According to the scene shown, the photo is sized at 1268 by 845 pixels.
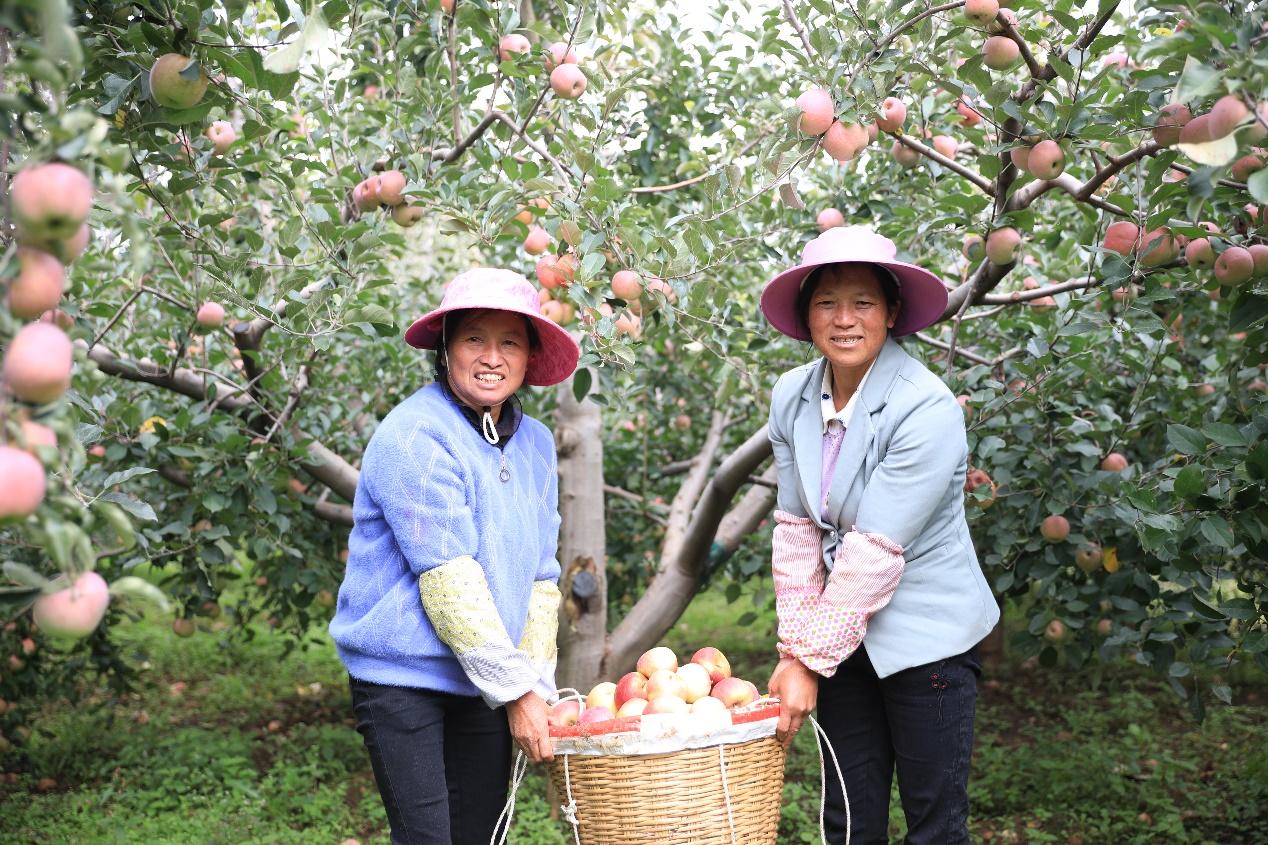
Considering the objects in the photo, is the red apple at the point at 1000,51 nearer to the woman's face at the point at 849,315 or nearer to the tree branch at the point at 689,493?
the woman's face at the point at 849,315

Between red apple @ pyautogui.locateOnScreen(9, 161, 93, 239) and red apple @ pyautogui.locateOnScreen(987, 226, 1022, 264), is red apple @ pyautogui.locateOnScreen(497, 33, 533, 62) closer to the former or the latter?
red apple @ pyautogui.locateOnScreen(987, 226, 1022, 264)

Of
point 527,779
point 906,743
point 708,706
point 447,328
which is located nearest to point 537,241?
point 447,328

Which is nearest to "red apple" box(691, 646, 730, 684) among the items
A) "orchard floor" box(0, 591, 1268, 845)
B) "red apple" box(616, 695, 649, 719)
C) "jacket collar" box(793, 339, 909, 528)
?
"red apple" box(616, 695, 649, 719)

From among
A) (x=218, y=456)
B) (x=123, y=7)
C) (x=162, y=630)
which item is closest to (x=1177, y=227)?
(x=123, y=7)

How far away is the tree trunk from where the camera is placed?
3.30 m

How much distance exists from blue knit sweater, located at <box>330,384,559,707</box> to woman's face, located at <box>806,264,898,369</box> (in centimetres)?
60

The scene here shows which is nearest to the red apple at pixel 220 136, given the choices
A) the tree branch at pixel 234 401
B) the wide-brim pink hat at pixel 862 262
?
the tree branch at pixel 234 401

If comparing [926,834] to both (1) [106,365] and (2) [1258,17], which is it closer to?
(2) [1258,17]

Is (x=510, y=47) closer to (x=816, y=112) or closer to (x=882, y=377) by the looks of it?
(x=816, y=112)

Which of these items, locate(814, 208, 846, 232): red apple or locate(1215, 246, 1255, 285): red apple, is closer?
locate(1215, 246, 1255, 285): red apple

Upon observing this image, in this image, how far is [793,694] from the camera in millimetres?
1812

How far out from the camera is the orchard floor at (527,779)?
3.20 m

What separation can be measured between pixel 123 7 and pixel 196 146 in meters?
0.51

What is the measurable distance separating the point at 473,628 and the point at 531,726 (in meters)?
0.20
